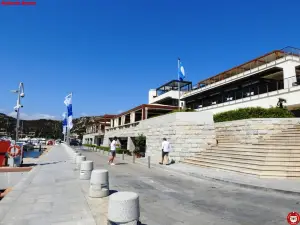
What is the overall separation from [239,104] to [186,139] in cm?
1235

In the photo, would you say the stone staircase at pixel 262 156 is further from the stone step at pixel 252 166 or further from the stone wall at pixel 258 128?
the stone wall at pixel 258 128

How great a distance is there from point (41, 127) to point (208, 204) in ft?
622

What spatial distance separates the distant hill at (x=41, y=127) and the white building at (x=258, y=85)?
309 feet

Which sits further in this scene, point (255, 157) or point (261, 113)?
point (261, 113)

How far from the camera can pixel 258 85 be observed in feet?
96.1

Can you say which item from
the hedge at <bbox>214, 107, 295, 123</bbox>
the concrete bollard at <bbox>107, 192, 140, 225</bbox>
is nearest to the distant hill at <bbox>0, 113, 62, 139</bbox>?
the hedge at <bbox>214, 107, 295, 123</bbox>

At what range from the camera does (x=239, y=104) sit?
28922mm

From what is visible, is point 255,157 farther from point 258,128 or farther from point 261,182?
point 258,128

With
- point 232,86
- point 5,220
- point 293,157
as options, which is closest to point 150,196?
point 5,220

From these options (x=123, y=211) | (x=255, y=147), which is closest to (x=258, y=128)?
(x=255, y=147)

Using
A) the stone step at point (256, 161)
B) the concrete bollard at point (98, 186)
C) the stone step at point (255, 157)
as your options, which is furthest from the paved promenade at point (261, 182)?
the concrete bollard at point (98, 186)

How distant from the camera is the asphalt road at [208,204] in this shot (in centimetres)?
618

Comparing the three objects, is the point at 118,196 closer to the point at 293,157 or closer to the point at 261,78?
the point at 293,157

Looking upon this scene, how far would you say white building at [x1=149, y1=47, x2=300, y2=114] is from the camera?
24.1m
